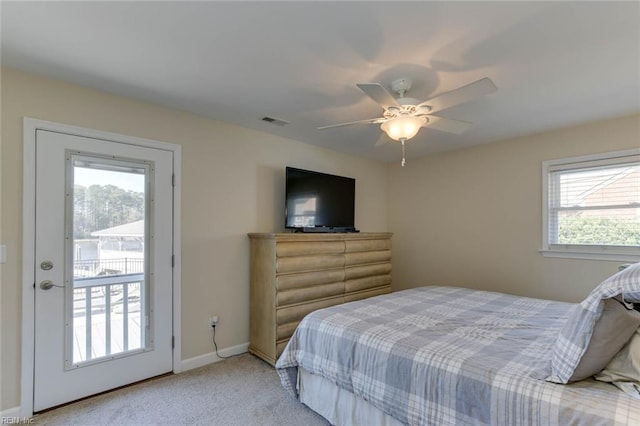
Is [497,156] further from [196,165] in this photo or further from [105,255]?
[105,255]

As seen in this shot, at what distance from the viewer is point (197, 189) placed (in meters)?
3.05

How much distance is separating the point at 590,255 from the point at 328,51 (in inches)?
128

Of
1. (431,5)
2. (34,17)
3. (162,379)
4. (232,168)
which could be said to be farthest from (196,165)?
(431,5)

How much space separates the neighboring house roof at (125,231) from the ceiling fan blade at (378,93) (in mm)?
2158

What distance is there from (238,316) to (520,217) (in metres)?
3.35

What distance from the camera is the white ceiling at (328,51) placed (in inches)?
62.7

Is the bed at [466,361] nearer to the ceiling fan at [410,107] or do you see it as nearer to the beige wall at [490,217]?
the beige wall at [490,217]

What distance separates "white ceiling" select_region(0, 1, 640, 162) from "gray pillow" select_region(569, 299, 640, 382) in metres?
1.43

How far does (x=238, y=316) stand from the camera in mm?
3307

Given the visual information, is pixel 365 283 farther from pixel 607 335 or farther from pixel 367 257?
pixel 607 335

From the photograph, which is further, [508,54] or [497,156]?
[497,156]

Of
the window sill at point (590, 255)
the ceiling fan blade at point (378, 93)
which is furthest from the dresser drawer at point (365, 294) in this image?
the ceiling fan blade at point (378, 93)

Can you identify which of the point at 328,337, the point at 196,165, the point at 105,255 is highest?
the point at 196,165

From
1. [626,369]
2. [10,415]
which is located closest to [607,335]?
[626,369]
